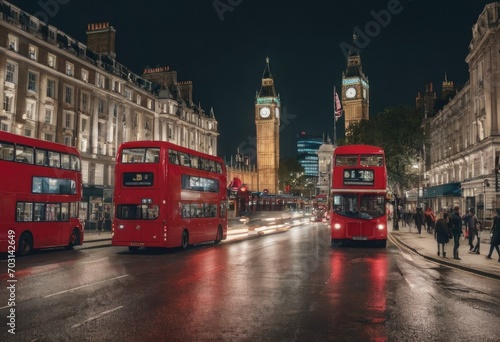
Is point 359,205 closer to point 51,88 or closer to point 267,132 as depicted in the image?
point 51,88

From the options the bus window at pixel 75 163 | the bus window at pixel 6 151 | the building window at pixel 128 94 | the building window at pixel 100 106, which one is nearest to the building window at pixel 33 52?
the building window at pixel 100 106

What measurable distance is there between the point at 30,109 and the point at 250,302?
1438 inches

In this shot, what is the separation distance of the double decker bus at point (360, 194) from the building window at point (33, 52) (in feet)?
97.6

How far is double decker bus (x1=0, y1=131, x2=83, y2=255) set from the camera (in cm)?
1808

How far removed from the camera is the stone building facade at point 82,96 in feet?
123

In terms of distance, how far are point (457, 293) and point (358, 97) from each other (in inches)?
6522

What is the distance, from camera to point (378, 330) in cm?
736

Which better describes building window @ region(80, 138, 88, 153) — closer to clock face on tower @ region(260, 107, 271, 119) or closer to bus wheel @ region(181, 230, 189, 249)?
bus wheel @ region(181, 230, 189, 249)

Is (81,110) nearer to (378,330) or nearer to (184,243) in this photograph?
(184,243)

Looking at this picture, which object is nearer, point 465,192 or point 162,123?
point 465,192

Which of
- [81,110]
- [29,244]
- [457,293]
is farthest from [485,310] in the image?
[81,110]

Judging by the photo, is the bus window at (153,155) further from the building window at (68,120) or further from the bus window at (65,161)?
the building window at (68,120)

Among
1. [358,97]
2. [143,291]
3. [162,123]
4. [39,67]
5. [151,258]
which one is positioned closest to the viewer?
[143,291]

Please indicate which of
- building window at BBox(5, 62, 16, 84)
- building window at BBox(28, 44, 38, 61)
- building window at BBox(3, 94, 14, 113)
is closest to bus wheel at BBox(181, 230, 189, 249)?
building window at BBox(3, 94, 14, 113)
